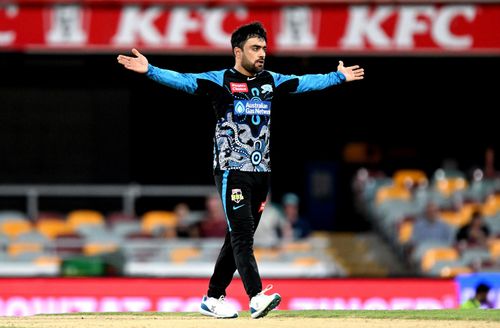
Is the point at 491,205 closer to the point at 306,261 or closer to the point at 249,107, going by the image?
the point at 306,261

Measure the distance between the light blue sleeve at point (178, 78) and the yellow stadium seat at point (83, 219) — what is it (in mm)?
10504

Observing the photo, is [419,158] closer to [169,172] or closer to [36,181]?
[169,172]

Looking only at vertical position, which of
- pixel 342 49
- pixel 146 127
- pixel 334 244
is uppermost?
pixel 342 49

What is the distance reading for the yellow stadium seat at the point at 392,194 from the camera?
2230cm

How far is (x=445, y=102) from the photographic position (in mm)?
28453

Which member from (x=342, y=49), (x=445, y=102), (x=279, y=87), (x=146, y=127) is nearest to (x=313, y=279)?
(x=342, y=49)

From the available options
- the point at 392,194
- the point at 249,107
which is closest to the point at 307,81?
the point at 249,107

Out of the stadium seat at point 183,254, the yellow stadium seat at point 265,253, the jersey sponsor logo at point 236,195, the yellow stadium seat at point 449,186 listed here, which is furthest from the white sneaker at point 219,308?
the yellow stadium seat at point 449,186

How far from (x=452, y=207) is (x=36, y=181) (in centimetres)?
661

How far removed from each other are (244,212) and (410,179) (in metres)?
17.8

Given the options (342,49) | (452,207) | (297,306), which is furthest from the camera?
(452,207)

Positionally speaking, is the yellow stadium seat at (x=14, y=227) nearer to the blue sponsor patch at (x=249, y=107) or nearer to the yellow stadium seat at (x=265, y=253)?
the yellow stadium seat at (x=265, y=253)

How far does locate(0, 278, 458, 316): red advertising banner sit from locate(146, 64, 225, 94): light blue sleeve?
6151 millimetres

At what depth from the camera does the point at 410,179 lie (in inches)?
1039
